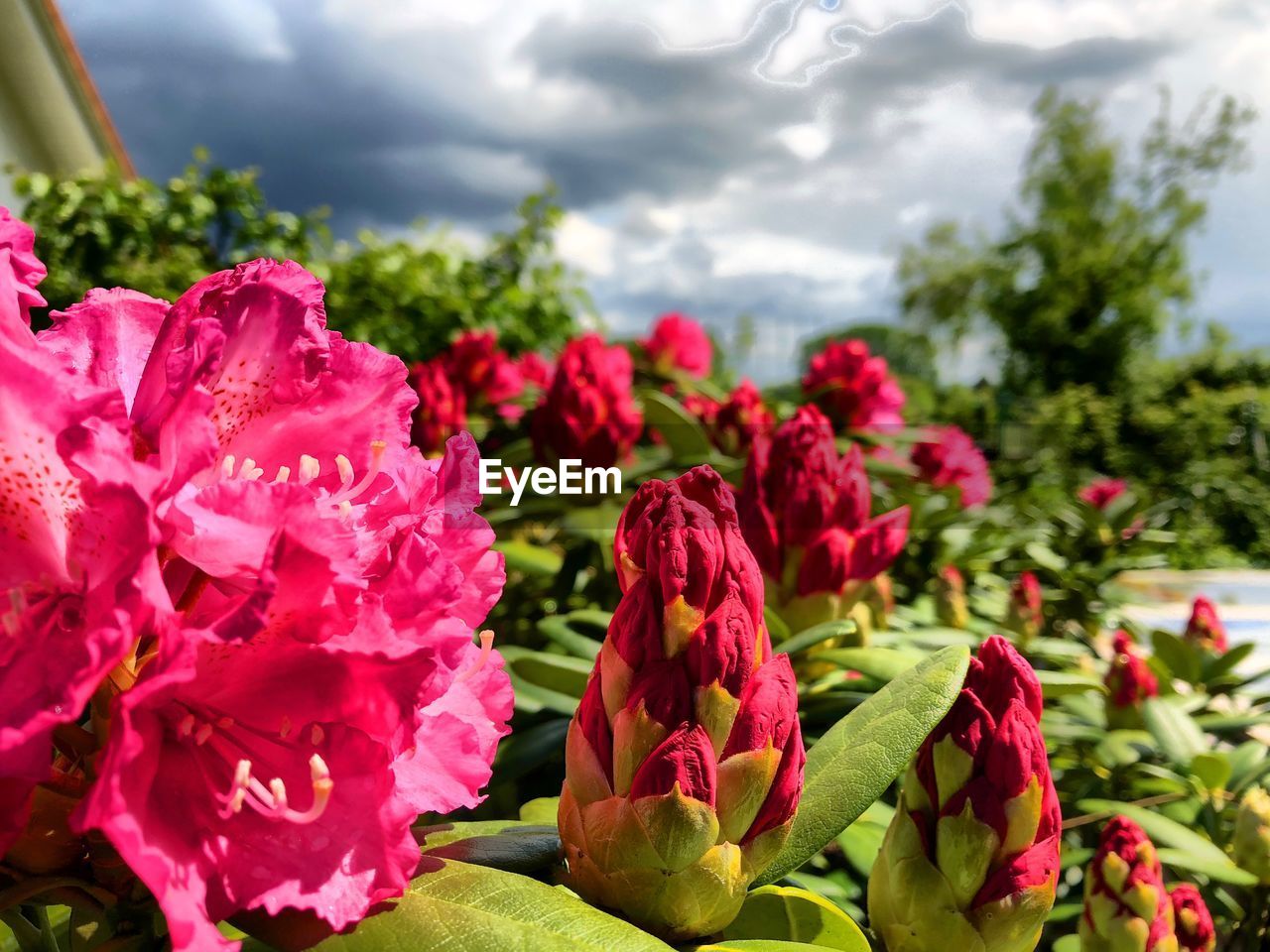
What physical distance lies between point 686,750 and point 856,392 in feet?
5.54

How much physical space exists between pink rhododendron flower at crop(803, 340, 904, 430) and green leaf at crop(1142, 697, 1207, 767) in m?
0.85

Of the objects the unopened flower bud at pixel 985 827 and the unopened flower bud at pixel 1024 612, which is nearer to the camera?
the unopened flower bud at pixel 985 827

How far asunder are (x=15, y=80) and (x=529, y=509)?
6408mm

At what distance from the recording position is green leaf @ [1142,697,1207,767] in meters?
1.28

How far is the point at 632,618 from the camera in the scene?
1.53 ft

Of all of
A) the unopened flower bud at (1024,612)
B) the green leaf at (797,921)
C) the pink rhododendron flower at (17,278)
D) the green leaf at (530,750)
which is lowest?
the unopened flower bud at (1024,612)

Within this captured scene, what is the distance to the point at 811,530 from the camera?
0.94 m

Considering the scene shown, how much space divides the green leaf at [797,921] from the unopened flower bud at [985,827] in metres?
0.08

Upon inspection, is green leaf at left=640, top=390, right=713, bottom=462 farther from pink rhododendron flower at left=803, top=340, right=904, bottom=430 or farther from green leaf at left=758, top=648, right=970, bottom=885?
green leaf at left=758, top=648, right=970, bottom=885

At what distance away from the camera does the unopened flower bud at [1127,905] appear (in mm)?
732

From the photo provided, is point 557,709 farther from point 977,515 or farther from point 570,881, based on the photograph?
point 977,515

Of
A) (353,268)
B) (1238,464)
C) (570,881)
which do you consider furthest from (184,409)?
(1238,464)

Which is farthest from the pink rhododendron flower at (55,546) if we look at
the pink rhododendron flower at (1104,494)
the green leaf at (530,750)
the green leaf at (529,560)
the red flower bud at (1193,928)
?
the pink rhododendron flower at (1104,494)

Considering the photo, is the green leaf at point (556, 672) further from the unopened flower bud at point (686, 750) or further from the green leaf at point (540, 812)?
the unopened flower bud at point (686, 750)
